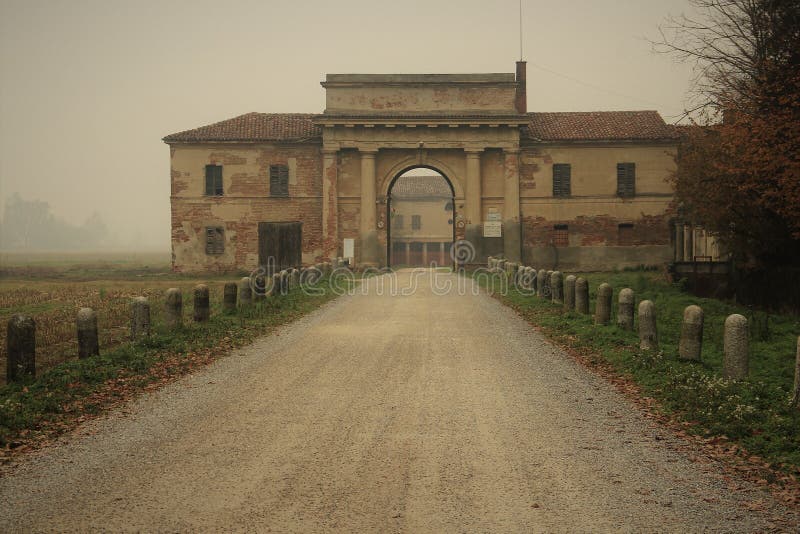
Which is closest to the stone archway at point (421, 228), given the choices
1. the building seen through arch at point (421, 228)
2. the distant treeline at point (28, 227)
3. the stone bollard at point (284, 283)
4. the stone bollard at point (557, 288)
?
the building seen through arch at point (421, 228)

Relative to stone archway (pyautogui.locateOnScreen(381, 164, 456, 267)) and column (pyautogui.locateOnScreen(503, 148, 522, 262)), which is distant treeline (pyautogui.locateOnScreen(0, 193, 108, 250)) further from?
column (pyautogui.locateOnScreen(503, 148, 522, 262))

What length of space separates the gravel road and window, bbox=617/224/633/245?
28.6m

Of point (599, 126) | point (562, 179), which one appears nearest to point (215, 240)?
point (562, 179)

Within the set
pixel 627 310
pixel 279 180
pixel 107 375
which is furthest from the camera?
Result: pixel 279 180

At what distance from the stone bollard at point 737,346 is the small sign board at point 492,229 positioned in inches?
1080

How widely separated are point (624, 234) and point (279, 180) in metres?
18.2

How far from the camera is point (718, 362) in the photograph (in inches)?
419

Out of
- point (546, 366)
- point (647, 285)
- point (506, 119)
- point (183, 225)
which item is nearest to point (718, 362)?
point (546, 366)

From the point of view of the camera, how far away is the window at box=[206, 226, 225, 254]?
36.8 meters

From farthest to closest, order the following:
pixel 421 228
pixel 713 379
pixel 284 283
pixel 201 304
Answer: pixel 421 228
pixel 284 283
pixel 201 304
pixel 713 379

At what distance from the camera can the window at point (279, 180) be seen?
36.7 metres

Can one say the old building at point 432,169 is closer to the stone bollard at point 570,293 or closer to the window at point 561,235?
the window at point 561,235

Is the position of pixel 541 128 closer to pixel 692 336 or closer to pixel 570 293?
pixel 570 293

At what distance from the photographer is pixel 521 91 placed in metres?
39.0
